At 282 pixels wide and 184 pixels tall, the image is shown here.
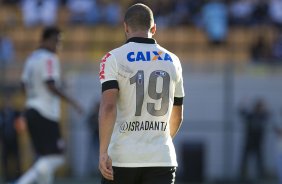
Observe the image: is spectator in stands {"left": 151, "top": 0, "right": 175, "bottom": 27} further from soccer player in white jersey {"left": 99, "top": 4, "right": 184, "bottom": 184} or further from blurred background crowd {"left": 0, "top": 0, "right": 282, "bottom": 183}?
soccer player in white jersey {"left": 99, "top": 4, "right": 184, "bottom": 184}

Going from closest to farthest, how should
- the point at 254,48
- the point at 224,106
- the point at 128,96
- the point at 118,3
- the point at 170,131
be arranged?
1. the point at 128,96
2. the point at 170,131
3. the point at 224,106
4. the point at 254,48
5. the point at 118,3

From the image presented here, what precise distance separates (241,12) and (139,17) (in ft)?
52.0

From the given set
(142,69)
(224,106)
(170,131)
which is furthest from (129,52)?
(224,106)

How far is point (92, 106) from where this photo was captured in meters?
19.7

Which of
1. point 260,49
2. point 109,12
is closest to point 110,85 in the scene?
point 260,49

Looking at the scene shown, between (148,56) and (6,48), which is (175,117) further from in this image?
(6,48)

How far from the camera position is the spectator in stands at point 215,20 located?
70.6ft

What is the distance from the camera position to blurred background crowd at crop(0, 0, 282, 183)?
60.8 feet

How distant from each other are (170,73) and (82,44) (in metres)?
14.8

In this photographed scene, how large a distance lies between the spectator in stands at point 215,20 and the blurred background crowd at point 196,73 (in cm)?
2

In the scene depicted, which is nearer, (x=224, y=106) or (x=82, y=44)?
(x=224, y=106)

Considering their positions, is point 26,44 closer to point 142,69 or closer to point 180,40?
point 180,40

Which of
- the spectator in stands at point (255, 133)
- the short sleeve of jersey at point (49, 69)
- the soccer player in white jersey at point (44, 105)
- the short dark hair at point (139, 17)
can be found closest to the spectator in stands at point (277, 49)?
the spectator in stands at point (255, 133)

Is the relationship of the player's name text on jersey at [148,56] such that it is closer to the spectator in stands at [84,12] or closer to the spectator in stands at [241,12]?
the spectator in stands at [84,12]
